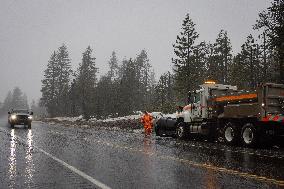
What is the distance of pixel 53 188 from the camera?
7160 mm

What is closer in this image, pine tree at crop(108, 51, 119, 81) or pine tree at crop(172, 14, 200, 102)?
pine tree at crop(172, 14, 200, 102)

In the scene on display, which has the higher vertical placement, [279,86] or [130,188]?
[279,86]

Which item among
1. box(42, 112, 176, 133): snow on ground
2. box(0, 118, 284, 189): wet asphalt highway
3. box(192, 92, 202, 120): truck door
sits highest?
box(192, 92, 202, 120): truck door

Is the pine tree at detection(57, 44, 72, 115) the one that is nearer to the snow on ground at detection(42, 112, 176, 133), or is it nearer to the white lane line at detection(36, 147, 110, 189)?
the snow on ground at detection(42, 112, 176, 133)

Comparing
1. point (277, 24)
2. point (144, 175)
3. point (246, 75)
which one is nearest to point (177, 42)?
point (246, 75)

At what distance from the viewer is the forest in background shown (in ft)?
132

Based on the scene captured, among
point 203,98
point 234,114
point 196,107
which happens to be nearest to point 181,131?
point 196,107

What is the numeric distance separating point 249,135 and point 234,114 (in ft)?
4.34

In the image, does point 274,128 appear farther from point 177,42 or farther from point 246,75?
point 246,75

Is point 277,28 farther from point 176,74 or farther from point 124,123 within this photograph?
point 176,74

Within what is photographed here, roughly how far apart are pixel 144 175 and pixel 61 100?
295 feet

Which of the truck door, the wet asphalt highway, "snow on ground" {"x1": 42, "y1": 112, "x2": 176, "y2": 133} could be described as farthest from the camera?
"snow on ground" {"x1": 42, "y1": 112, "x2": 176, "y2": 133}

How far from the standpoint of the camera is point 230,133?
59.6 feet

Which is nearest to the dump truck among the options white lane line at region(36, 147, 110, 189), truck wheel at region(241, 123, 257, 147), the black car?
truck wheel at region(241, 123, 257, 147)
